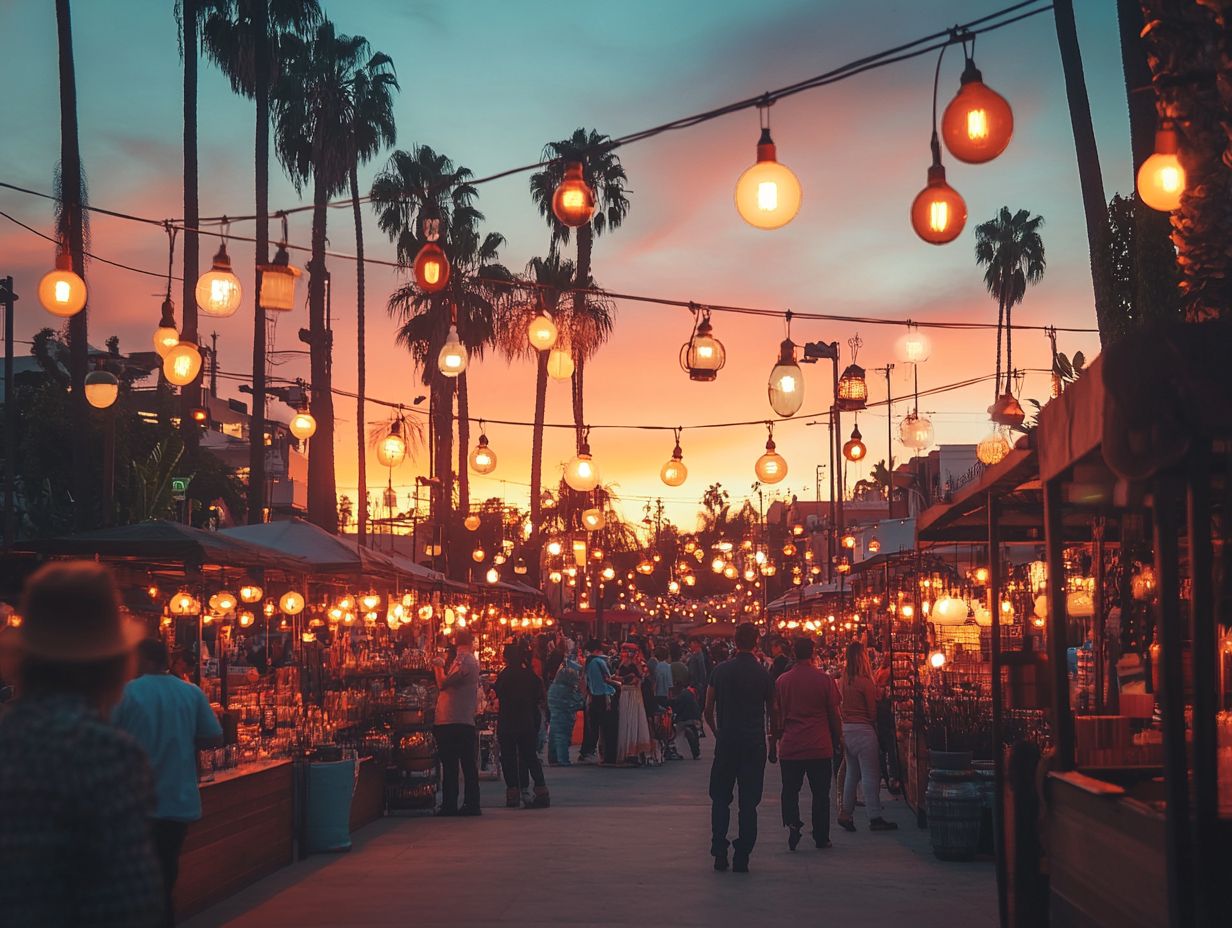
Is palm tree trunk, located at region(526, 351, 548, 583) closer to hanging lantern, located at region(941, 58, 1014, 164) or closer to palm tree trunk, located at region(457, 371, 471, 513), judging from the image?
palm tree trunk, located at region(457, 371, 471, 513)

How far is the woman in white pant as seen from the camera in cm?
1561

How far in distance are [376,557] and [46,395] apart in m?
28.3

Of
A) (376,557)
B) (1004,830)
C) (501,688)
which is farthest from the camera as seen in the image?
(376,557)

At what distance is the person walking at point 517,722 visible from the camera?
17594 millimetres

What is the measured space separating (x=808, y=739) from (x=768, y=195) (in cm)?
581

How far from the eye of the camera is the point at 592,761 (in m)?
25.9

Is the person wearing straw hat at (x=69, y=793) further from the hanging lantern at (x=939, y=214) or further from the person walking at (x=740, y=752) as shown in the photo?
the person walking at (x=740, y=752)


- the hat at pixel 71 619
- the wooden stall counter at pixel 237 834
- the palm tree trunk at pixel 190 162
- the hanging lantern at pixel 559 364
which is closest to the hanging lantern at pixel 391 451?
the hanging lantern at pixel 559 364

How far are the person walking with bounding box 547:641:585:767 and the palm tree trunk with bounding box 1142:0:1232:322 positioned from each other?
1656 cm

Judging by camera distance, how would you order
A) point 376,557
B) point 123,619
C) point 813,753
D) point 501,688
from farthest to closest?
point 376,557 < point 501,688 < point 813,753 < point 123,619

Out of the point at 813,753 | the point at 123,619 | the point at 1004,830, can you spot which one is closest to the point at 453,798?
the point at 813,753

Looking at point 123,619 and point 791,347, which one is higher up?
point 791,347

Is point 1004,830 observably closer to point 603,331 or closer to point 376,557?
point 376,557

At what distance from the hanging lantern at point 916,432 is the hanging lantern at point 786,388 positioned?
792 centimetres
